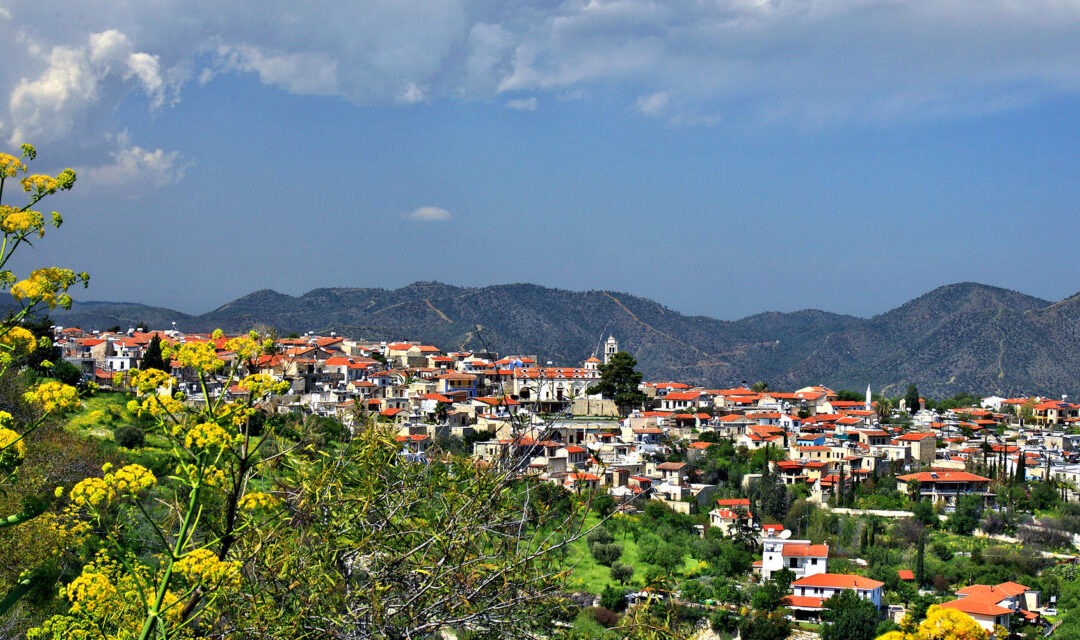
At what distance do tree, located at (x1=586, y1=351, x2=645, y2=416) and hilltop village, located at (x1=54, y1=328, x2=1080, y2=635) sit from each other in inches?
18.1

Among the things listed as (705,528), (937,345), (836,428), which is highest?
(937,345)

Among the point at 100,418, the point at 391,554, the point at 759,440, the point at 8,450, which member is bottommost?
the point at 759,440

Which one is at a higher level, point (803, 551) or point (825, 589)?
point (803, 551)

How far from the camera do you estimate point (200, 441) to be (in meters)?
3.17

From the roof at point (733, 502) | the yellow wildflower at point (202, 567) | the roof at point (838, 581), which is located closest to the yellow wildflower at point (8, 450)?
the yellow wildflower at point (202, 567)

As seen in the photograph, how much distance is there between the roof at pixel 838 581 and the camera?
24.1 meters

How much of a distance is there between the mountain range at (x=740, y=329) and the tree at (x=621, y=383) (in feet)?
81.5

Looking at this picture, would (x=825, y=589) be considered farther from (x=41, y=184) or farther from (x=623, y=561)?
(x=41, y=184)

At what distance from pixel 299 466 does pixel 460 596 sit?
1.01 metres

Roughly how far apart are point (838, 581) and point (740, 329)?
88.7 meters

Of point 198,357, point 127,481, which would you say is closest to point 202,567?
point 127,481

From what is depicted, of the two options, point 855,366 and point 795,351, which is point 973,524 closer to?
point 855,366

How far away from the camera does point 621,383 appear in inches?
1750

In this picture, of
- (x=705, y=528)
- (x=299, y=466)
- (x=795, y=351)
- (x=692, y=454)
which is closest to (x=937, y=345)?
(x=795, y=351)
